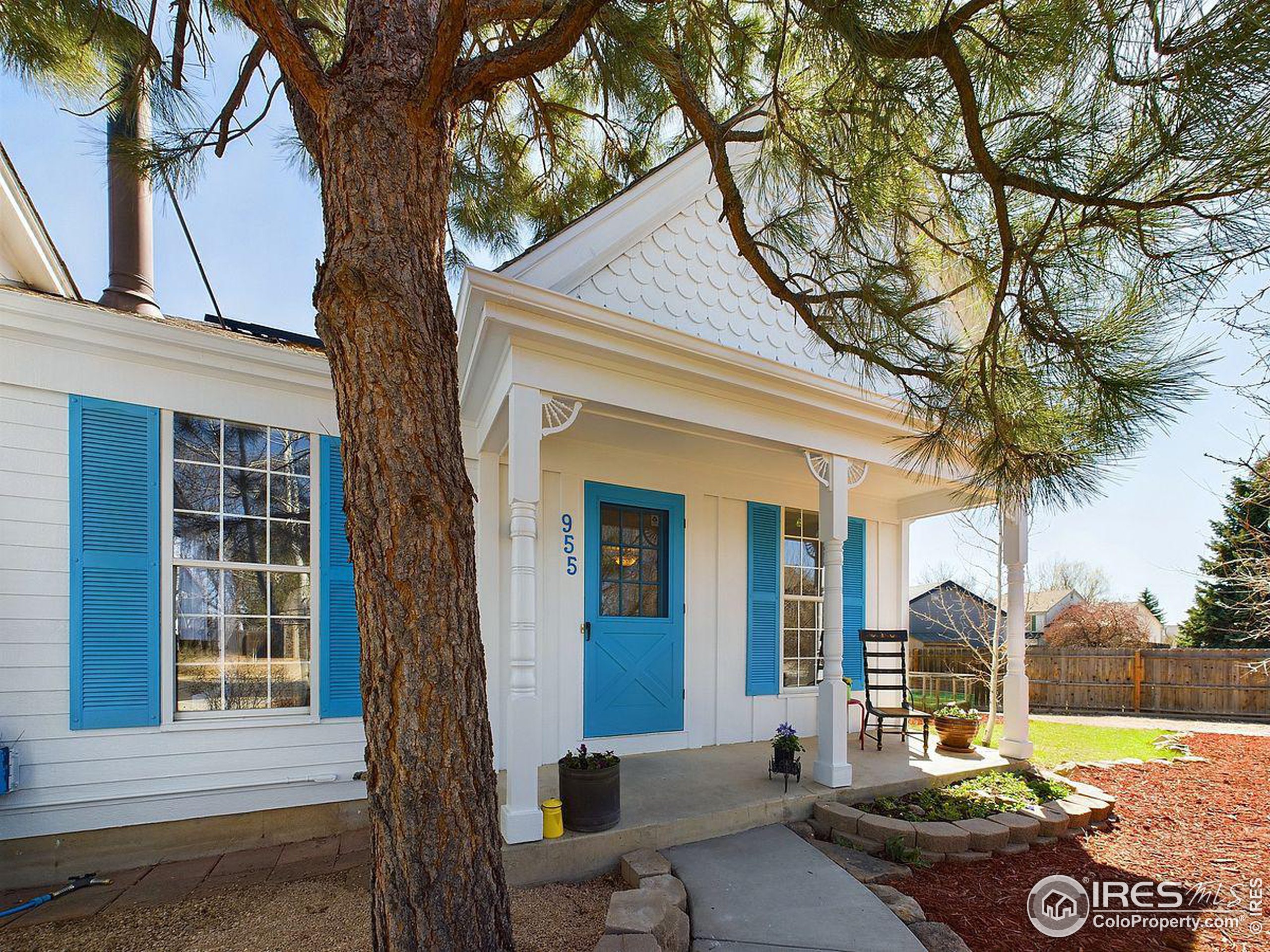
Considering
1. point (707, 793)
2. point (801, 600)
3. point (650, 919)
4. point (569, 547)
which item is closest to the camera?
point (650, 919)

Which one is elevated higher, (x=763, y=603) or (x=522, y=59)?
(x=522, y=59)

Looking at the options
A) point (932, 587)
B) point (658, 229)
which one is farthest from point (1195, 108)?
point (932, 587)

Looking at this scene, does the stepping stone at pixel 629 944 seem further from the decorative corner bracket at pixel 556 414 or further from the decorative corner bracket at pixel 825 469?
the decorative corner bracket at pixel 825 469

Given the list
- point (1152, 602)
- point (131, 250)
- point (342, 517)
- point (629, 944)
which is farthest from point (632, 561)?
point (1152, 602)

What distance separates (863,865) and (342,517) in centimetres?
363

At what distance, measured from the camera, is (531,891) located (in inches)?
107

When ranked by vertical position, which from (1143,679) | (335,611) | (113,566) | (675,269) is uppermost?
(675,269)

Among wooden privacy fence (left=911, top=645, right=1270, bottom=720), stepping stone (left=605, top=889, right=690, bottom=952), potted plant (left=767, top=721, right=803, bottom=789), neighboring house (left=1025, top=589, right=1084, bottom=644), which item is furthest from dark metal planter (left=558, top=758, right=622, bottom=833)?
neighboring house (left=1025, top=589, right=1084, bottom=644)

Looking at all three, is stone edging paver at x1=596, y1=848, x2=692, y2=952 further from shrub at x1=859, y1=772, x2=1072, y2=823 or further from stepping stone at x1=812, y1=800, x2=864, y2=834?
shrub at x1=859, y1=772, x2=1072, y2=823

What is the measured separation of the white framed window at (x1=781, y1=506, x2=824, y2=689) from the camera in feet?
17.9

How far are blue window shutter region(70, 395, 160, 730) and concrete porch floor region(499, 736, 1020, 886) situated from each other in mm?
2111

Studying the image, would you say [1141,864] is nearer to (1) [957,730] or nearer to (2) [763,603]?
(1) [957,730]

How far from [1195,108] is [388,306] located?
8.15 ft

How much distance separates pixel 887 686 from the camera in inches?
208
